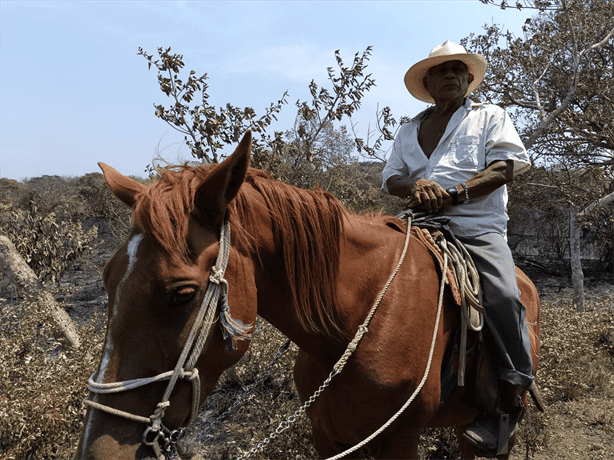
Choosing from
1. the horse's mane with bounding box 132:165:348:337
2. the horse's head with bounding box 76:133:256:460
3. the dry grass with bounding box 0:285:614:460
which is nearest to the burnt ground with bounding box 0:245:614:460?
the dry grass with bounding box 0:285:614:460

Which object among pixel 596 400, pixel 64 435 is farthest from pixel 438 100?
pixel 596 400

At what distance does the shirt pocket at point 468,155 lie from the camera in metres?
2.65

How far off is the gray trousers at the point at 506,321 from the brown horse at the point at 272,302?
23 cm

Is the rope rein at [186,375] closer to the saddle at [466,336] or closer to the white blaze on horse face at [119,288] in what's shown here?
the white blaze on horse face at [119,288]

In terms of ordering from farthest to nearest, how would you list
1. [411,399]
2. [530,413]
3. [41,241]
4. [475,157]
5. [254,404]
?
1. [41,241]
2. [254,404]
3. [530,413]
4. [475,157]
5. [411,399]

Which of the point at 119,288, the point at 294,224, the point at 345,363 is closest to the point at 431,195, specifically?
the point at 294,224

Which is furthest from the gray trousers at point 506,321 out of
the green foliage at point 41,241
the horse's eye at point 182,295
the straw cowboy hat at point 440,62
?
the green foliage at point 41,241

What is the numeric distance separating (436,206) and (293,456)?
8.25 feet

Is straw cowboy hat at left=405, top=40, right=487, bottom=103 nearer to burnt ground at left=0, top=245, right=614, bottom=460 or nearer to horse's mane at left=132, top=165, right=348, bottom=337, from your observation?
horse's mane at left=132, top=165, right=348, bottom=337

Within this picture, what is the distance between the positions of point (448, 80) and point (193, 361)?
2376mm

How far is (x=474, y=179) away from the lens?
2.53m

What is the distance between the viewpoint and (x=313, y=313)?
1.91 meters

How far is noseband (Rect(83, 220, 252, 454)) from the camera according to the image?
4.56 feet

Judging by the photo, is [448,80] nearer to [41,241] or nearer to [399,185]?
[399,185]
